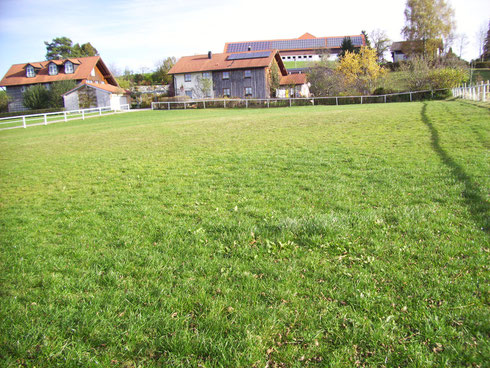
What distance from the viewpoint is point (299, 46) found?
98312mm

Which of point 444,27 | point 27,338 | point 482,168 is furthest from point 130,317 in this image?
point 444,27

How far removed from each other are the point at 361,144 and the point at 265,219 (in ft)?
23.1

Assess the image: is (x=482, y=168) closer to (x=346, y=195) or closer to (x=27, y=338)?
(x=346, y=195)

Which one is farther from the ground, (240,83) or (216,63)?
(216,63)

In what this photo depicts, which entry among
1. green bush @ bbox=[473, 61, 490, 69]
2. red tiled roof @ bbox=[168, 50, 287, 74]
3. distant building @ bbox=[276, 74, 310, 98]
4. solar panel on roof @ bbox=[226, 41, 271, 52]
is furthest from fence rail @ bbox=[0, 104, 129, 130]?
green bush @ bbox=[473, 61, 490, 69]

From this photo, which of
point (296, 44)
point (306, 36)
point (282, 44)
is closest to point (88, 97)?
point (282, 44)

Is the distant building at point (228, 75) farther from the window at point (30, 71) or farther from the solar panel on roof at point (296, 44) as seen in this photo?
the solar panel on roof at point (296, 44)

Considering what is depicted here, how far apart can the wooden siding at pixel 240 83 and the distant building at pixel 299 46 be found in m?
32.8

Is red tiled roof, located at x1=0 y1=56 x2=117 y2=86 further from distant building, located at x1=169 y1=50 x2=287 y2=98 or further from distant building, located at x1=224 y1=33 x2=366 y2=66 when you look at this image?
distant building, located at x1=224 y1=33 x2=366 y2=66

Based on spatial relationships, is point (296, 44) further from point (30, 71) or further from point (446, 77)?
point (30, 71)

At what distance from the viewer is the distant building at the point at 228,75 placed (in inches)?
2224

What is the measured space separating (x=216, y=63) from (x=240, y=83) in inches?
263

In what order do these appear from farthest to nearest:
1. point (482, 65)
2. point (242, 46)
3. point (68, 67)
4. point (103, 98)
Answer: point (242, 46)
point (482, 65)
point (68, 67)
point (103, 98)

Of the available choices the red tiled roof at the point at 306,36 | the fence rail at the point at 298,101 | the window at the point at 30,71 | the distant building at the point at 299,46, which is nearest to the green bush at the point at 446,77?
the fence rail at the point at 298,101
